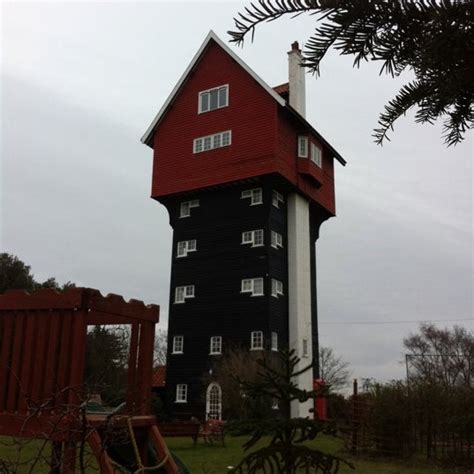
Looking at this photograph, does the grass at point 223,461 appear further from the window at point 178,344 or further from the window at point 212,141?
the window at point 212,141

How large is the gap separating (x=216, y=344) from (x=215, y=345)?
0.09 meters

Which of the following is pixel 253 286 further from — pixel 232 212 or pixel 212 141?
pixel 212 141

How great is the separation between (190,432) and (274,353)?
40.5 ft

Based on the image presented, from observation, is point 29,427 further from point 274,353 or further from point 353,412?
point 274,353

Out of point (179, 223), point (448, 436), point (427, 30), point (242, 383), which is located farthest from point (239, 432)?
point (179, 223)

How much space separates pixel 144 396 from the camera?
770 centimetres

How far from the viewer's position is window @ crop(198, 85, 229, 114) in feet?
117

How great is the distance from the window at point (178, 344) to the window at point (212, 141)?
11.8 m

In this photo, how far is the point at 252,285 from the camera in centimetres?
3331

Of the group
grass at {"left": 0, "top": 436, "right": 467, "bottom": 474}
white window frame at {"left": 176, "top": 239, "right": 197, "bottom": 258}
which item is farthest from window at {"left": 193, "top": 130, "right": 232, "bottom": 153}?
grass at {"left": 0, "top": 436, "right": 467, "bottom": 474}

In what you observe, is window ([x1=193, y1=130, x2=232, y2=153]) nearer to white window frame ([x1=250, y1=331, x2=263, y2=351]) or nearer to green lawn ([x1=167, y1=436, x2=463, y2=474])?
white window frame ([x1=250, y1=331, x2=263, y2=351])

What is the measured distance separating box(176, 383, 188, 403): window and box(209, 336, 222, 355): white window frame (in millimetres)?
2712

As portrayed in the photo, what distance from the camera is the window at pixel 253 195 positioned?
34.2 m

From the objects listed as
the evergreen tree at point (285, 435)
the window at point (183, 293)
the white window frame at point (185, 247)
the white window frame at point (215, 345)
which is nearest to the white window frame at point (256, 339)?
→ the white window frame at point (215, 345)
